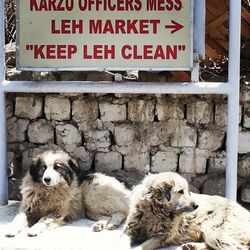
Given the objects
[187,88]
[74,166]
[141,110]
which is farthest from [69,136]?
[187,88]

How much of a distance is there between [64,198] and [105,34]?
5.94 ft

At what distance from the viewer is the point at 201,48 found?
273 inches

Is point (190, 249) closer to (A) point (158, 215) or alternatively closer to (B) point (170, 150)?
(A) point (158, 215)

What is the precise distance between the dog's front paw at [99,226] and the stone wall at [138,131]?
42.6 inches

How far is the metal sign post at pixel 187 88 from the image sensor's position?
22.3 ft

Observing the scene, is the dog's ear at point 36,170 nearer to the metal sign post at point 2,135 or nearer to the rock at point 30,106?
the metal sign post at point 2,135

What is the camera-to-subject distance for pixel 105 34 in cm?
699

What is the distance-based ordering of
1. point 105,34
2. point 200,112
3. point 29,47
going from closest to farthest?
point 105,34
point 29,47
point 200,112

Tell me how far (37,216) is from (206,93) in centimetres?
222

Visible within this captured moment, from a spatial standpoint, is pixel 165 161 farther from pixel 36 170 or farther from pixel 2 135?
pixel 2 135

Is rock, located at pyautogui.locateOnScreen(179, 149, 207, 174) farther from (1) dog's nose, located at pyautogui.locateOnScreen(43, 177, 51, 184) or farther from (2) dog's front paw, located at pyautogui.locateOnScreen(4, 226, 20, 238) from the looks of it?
(2) dog's front paw, located at pyautogui.locateOnScreen(4, 226, 20, 238)

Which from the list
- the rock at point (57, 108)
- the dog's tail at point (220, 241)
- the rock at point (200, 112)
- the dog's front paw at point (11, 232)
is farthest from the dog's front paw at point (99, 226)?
the rock at point (200, 112)

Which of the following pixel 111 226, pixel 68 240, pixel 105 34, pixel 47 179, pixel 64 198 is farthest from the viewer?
pixel 105 34

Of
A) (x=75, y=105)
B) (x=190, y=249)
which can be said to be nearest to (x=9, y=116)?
(x=75, y=105)
